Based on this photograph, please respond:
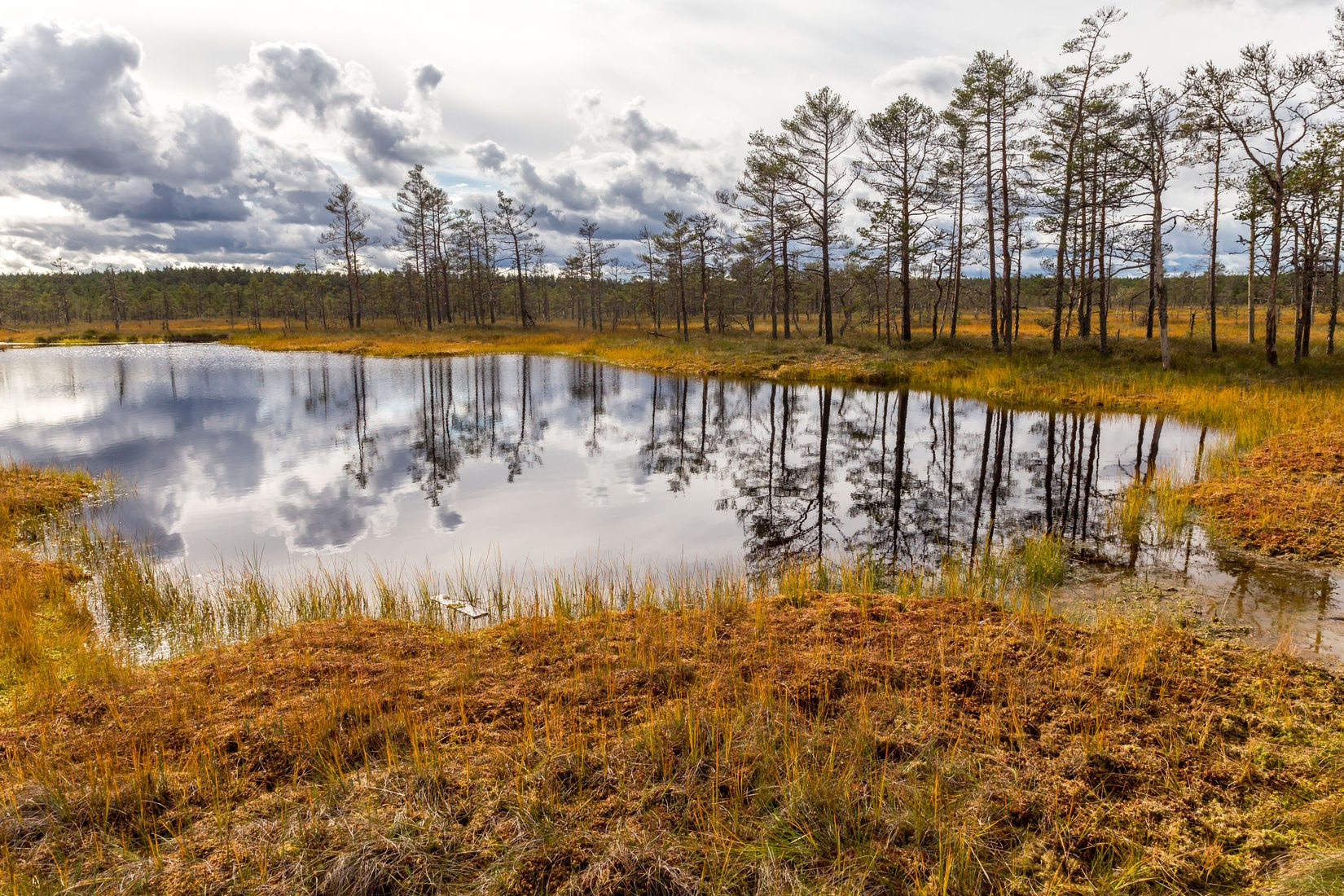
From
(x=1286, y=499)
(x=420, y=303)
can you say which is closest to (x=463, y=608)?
(x=1286, y=499)

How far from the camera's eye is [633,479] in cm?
1418

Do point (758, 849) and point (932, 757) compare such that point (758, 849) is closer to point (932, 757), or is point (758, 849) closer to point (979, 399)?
point (932, 757)

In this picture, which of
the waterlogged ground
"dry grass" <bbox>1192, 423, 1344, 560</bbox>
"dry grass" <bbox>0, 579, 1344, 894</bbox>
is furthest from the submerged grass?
"dry grass" <bbox>1192, 423, 1344, 560</bbox>

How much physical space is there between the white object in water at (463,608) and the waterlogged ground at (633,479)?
117cm

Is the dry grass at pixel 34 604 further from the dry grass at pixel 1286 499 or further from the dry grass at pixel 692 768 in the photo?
the dry grass at pixel 1286 499

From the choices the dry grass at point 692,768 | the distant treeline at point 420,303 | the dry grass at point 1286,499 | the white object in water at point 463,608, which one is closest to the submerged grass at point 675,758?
the dry grass at point 692,768

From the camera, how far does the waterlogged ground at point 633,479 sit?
8.95m

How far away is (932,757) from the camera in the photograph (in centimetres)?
421

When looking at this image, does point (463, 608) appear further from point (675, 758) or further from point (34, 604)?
point (34, 604)

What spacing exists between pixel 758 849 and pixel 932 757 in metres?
1.52

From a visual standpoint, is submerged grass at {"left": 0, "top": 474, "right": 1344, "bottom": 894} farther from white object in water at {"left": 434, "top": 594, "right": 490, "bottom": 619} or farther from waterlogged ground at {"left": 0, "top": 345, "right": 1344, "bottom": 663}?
waterlogged ground at {"left": 0, "top": 345, "right": 1344, "bottom": 663}

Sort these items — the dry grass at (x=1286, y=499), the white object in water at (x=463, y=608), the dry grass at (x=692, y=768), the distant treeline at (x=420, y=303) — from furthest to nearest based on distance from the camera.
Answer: the distant treeline at (x=420, y=303), the dry grass at (x=1286, y=499), the white object in water at (x=463, y=608), the dry grass at (x=692, y=768)

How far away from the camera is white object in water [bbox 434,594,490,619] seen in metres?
7.17

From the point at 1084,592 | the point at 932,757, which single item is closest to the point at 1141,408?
the point at 1084,592
